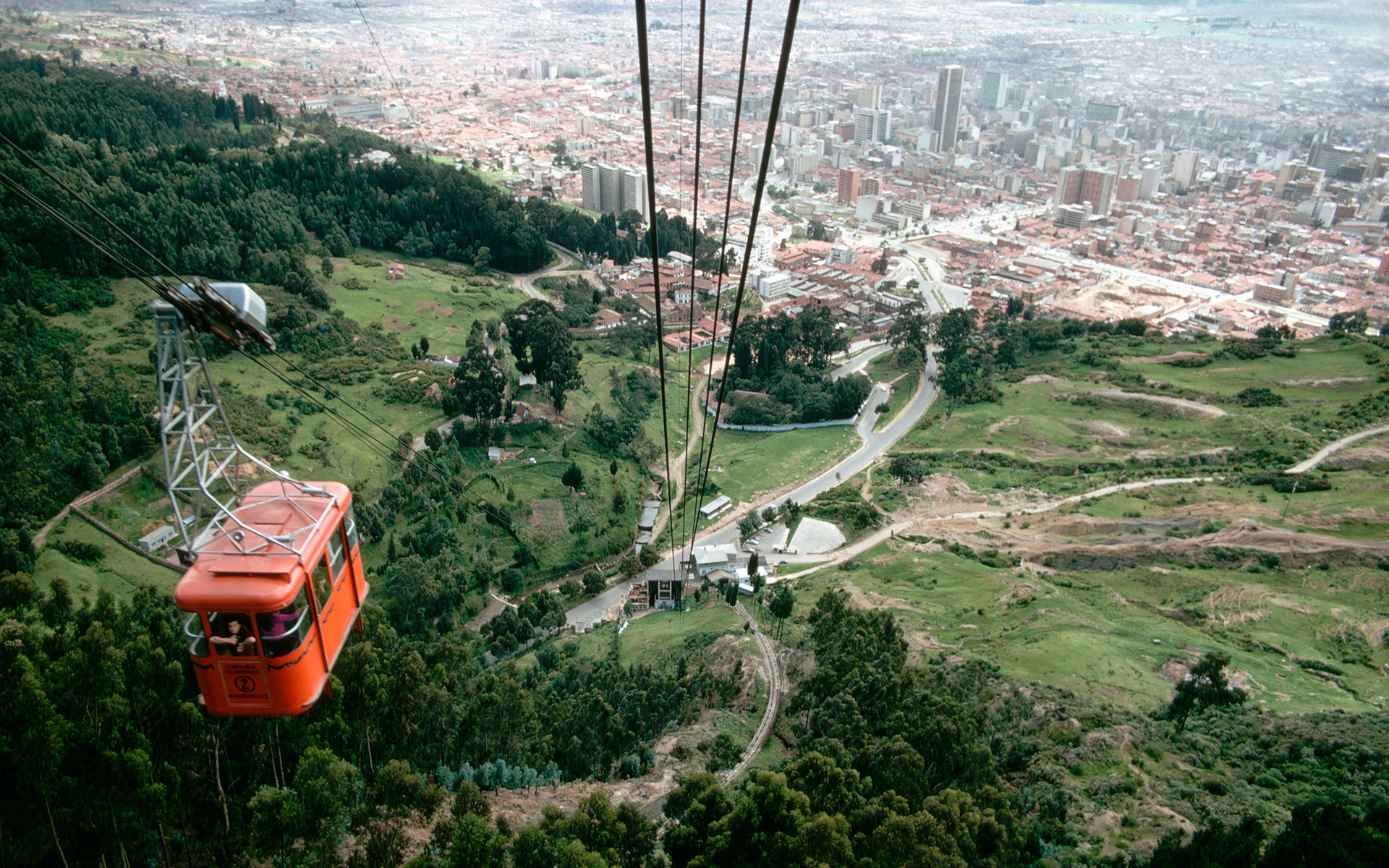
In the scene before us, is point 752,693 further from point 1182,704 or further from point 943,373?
point 943,373

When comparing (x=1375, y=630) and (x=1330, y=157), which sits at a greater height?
(x=1330, y=157)

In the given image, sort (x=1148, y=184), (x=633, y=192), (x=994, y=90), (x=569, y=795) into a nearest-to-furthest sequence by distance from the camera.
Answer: (x=569, y=795) → (x=633, y=192) → (x=1148, y=184) → (x=994, y=90)

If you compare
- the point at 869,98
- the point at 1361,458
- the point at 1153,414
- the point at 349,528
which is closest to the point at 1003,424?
the point at 1153,414

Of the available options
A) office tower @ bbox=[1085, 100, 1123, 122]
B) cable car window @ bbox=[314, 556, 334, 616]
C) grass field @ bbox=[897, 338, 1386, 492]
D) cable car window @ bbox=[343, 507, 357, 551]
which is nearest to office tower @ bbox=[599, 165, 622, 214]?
grass field @ bbox=[897, 338, 1386, 492]

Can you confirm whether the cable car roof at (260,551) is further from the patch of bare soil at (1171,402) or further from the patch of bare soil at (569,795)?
the patch of bare soil at (1171,402)

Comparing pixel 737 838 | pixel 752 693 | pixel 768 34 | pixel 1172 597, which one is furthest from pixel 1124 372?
pixel 768 34

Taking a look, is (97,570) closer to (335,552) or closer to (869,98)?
(335,552)
